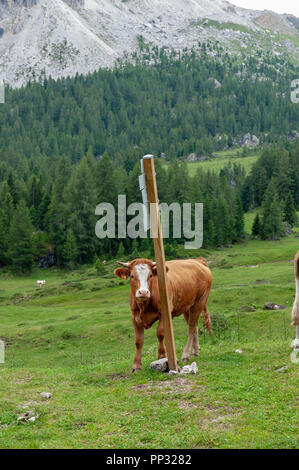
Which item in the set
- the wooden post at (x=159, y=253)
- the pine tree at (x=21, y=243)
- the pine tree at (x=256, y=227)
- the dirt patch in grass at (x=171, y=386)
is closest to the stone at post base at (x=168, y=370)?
the wooden post at (x=159, y=253)

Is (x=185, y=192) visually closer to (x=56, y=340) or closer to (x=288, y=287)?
(x=288, y=287)

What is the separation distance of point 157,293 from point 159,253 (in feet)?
5.42

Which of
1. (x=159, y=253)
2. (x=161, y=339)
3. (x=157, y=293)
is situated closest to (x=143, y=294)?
(x=159, y=253)

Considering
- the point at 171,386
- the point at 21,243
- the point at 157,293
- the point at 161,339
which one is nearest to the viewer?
the point at 171,386

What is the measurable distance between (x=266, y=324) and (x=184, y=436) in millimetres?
25194

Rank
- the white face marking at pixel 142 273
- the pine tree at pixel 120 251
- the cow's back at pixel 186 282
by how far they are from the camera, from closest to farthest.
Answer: the white face marking at pixel 142 273 → the cow's back at pixel 186 282 → the pine tree at pixel 120 251

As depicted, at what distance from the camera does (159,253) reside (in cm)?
1407

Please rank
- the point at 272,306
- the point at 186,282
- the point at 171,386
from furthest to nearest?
1. the point at 272,306
2. the point at 186,282
3. the point at 171,386

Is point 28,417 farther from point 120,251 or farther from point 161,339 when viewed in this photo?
point 120,251

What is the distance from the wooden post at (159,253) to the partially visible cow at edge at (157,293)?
0.51 m

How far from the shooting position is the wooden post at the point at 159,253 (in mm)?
13984

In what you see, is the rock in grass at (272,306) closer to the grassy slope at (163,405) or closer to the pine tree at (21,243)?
the grassy slope at (163,405)

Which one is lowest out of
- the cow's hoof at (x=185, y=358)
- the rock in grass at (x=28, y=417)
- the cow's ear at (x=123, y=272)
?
the cow's hoof at (x=185, y=358)
